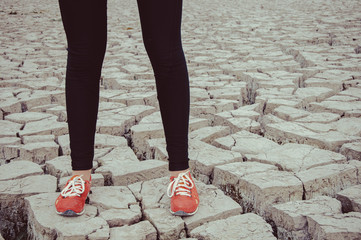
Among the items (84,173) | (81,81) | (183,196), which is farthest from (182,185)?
(81,81)

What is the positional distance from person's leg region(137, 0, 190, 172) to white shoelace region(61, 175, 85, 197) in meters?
0.35

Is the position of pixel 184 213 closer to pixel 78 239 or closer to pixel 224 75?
pixel 78 239

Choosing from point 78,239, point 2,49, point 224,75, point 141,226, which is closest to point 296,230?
point 141,226

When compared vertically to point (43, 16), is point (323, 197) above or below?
below

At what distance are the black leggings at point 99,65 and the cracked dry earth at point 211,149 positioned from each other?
0.23 m

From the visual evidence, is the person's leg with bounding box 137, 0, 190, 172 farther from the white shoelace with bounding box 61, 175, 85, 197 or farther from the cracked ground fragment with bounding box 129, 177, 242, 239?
the white shoelace with bounding box 61, 175, 85, 197

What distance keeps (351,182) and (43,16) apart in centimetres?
759

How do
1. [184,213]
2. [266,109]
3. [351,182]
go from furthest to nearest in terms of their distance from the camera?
1. [266,109]
2. [351,182]
3. [184,213]

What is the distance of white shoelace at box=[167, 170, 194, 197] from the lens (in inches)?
53.2

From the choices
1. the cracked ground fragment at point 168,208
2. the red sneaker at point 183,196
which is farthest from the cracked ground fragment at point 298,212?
the red sneaker at point 183,196

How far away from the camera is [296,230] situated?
1.28m

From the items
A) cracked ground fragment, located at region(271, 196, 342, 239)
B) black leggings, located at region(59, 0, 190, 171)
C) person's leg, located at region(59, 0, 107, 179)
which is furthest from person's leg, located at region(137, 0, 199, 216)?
cracked ground fragment, located at region(271, 196, 342, 239)

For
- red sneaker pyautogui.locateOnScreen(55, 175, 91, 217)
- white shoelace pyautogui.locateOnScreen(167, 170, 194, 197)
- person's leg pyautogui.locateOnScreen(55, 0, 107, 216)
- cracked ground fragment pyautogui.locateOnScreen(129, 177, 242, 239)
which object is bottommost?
cracked ground fragment pyautogui.locateOnScreen(129, 177, 242, 239)

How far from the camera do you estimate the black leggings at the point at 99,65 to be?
121 cm
